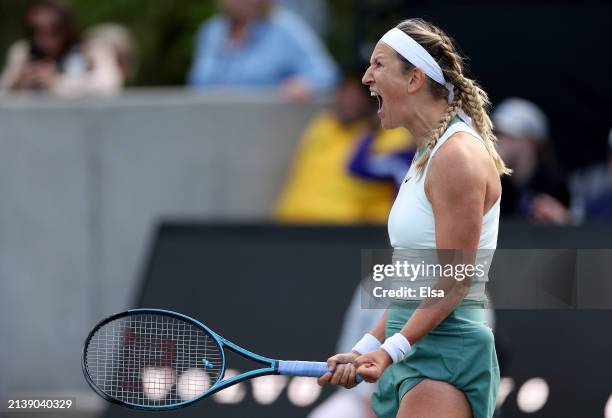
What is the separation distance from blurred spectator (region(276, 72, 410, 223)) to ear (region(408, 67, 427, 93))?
128 inches

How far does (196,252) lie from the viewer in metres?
6.88

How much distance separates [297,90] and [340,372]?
436 centimetres

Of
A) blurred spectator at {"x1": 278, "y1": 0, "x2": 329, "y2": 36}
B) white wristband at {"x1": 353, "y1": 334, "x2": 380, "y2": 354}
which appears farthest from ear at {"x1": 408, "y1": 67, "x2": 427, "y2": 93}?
blurred spectator at {"x1": 278, "y1": 0, "x2": 329, "y2": 36}

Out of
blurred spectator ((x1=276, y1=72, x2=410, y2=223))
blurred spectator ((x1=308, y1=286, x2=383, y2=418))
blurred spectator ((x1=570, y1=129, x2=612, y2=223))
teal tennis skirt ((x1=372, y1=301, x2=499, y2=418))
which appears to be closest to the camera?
teal tennis skirt ((x1=372, y1=301, x2=499, y2=418))

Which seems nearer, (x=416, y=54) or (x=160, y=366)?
(x=416, y=54)

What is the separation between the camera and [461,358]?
3678 mm

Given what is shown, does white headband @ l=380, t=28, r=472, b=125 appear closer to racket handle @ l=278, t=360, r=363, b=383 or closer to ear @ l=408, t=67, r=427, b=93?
ear @ l=408, t=67, r=427, b=93

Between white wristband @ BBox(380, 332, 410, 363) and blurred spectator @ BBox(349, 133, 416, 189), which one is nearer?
white wristband @ BBox(380, 332, 410, 363)

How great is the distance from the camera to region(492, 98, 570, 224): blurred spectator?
690cm

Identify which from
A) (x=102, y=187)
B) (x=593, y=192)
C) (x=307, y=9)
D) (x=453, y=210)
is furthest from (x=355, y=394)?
(x=307, y=9)

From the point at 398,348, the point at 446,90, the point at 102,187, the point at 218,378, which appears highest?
the point at 446,90

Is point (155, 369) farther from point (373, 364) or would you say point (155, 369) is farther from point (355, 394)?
point (355, 394)

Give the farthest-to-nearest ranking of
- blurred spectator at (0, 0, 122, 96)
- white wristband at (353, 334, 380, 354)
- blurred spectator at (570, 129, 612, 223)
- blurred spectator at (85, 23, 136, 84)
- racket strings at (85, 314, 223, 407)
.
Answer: blurred spectator at (85, 23, 136, 84)
blurred spectator at (0, 0, 122, 96)
blurred spectator at (570, 129, 612, 223)
racket strings at (85, 314, 223, 407)
white wristband at (353, 334, 380, 354)

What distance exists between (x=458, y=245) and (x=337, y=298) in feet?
9.47
